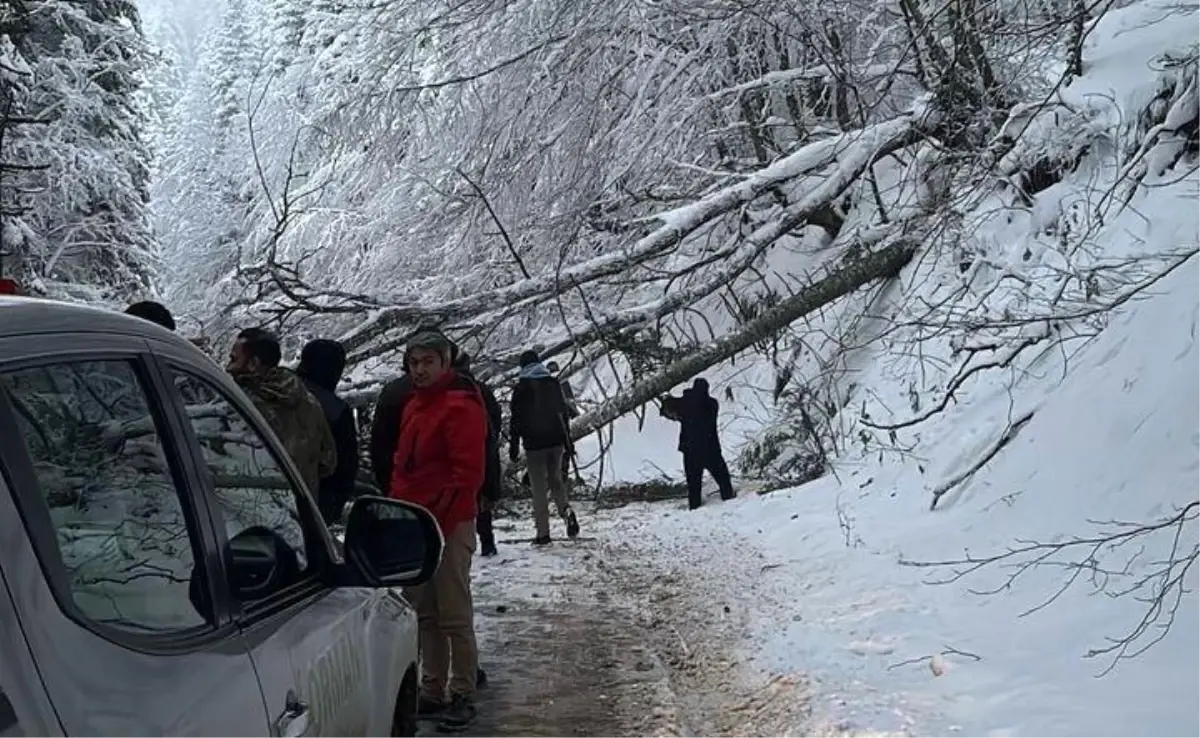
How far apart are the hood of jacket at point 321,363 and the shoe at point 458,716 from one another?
5.73 ft

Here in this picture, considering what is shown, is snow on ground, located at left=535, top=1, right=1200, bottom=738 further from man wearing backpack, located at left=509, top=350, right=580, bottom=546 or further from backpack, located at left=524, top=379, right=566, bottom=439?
backpack, located at left=524, top=379, right=566, bottom=439

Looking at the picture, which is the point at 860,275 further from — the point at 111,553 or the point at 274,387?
the point at 111,553

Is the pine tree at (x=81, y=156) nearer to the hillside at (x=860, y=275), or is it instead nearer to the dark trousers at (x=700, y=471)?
the hillside at (x=860, y=275)

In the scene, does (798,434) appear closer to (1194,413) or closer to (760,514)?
(760,514)

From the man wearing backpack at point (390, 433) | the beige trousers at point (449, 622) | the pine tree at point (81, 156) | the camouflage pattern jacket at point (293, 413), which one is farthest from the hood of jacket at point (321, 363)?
the pine tree at point (81, 156)

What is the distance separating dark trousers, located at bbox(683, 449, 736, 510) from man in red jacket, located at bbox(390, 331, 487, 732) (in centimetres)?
807

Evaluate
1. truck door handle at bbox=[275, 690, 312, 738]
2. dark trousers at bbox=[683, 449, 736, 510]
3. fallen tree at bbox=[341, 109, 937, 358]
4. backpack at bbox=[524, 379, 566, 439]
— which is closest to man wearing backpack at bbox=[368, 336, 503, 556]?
fallen tree at bbox=[341, 109, 937, 358]

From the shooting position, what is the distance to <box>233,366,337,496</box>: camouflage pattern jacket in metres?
5.72

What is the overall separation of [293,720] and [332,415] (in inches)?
165

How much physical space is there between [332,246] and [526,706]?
28.8ft

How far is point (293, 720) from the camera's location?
7.82 feet

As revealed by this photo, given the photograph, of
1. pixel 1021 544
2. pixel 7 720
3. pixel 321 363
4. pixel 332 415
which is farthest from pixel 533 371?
pixel 7 720

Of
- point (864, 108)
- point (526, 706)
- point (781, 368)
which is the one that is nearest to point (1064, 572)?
point (526, 706)

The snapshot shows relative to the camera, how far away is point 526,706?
20.5ft
